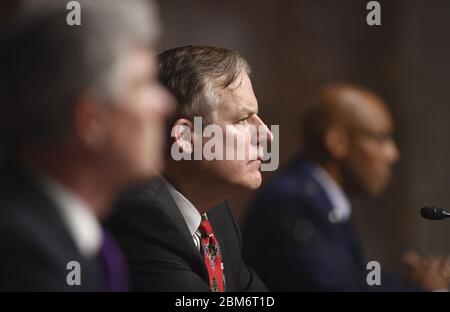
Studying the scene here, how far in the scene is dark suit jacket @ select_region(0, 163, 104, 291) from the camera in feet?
3.37

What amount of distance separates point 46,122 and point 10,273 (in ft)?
0.65

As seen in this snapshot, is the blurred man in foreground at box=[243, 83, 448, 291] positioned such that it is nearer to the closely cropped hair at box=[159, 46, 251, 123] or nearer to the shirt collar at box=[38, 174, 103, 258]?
the closely cropped hair at box=[159, 46, 251, 123]

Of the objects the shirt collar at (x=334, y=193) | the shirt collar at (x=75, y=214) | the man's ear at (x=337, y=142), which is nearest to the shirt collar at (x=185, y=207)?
the shirt collar at (x=75, y=214)

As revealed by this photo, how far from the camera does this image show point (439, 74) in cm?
354

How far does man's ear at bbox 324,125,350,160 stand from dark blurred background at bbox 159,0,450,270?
1.01 feet

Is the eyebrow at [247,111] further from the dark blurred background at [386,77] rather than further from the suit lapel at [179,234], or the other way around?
the dark blurred background at [386,77]

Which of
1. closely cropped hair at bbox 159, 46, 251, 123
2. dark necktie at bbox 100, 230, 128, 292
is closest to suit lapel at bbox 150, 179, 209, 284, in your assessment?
closely cropped hair at bbox 159, 46, 251, 123

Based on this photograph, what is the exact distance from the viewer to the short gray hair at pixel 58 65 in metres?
1.04

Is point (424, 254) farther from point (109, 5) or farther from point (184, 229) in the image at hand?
point (109, 5)

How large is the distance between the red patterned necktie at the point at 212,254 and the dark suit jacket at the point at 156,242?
0.08m

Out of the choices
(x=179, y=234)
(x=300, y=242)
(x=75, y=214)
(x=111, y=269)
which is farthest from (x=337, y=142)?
(x=75, y=214)

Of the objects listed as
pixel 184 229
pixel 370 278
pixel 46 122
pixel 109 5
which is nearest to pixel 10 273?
pixel 46 122

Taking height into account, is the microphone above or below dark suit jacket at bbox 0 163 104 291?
below

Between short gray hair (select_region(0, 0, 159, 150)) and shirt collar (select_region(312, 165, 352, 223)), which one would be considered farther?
shirt collar (select_region(312, 165, 352, 223))
